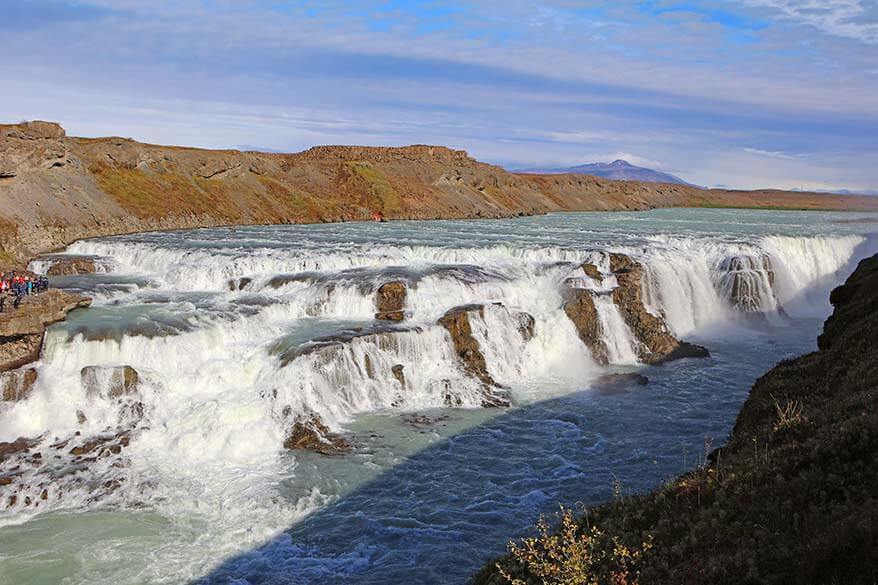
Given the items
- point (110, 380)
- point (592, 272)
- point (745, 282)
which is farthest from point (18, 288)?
point (745, 282)

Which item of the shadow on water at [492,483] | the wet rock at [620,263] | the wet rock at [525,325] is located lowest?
the shadow on water at [492,483]

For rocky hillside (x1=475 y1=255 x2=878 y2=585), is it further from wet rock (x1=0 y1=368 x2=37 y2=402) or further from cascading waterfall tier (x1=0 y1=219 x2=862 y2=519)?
wet rock (x1=0 y1=368 x2=37 y2=402)

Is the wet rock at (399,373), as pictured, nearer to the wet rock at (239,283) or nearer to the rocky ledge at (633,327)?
the rocky ledge at (633,327)

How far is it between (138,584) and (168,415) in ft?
23.3

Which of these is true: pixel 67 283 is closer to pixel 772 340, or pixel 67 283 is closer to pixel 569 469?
pixel 569 469

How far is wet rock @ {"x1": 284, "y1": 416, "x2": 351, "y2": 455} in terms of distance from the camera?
55.3 ft

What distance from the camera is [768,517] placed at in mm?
5855

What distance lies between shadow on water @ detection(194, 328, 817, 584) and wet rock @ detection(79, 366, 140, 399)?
7.73 m

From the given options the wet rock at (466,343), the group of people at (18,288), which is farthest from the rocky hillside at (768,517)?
the group of people at (18,288)

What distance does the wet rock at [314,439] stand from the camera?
16.8m

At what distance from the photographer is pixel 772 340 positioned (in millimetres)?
29484

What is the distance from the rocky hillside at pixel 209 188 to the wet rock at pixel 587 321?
95.2 feet

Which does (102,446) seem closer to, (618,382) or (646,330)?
(618,382)

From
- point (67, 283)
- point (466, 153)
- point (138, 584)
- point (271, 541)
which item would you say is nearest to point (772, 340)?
point (271, 541)
